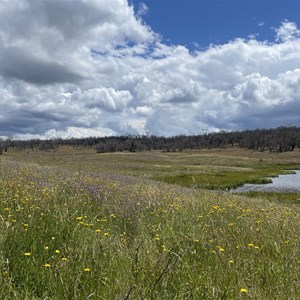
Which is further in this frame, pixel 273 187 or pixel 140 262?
pixel 273 187

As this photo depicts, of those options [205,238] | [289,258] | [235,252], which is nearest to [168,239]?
[205,238]

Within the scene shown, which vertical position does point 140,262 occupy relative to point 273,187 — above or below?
Answer: above

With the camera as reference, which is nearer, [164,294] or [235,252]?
A: [164,294]

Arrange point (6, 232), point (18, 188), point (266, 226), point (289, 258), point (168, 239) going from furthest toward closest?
point (18, 188) → point (266, 226) → point (168, 239) → point (289, 258) → point (6, 232)

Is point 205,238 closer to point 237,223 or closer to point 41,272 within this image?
point 237,223

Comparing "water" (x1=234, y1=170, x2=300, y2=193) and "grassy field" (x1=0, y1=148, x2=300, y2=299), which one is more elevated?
"grassy field" (x1=0, y1=148, x2=300, y2=299)

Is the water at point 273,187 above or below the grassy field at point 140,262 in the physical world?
below

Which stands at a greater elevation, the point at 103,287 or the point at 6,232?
the point at 6,232

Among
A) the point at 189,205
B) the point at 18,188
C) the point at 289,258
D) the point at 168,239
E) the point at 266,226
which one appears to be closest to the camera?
the point at 289,258

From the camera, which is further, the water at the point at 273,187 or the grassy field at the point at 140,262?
the water at the point at 273,187

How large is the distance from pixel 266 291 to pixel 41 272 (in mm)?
2367

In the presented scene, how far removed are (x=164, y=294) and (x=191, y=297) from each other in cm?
35

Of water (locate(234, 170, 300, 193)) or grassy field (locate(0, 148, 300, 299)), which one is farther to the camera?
water (locate(234, 170, 300, 193))

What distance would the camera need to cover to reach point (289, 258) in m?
4.80
